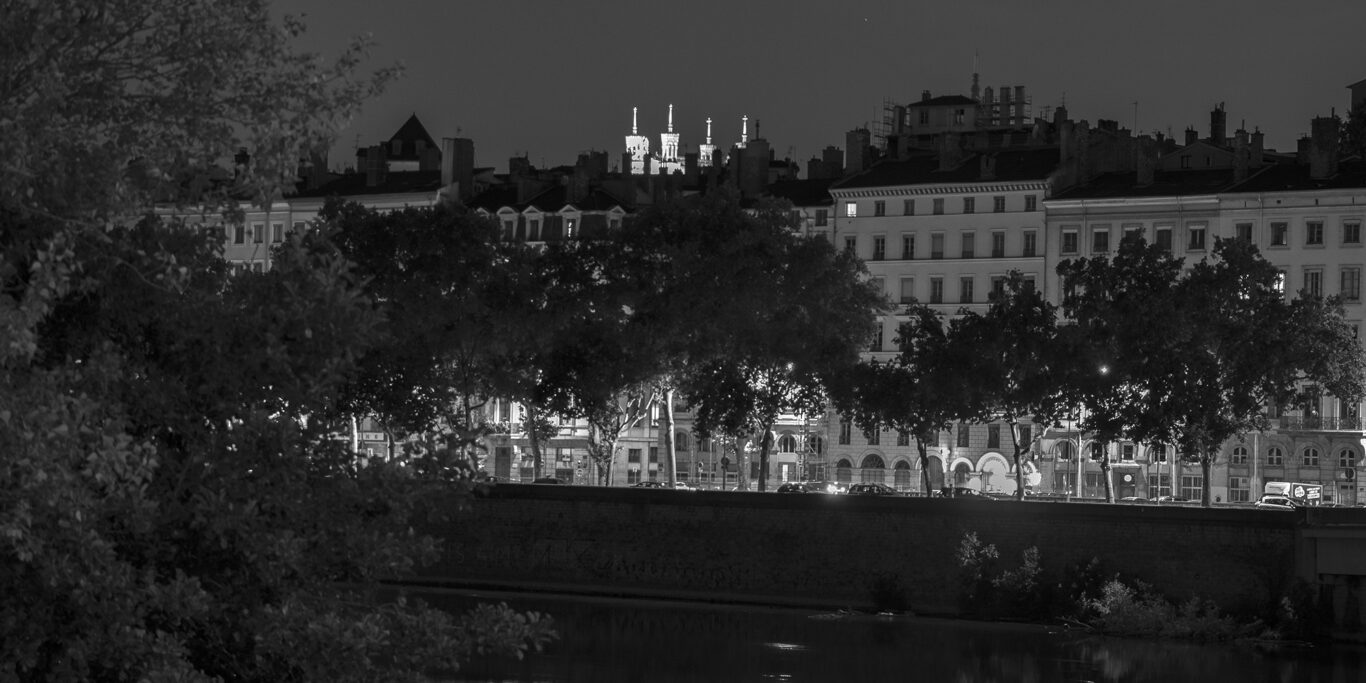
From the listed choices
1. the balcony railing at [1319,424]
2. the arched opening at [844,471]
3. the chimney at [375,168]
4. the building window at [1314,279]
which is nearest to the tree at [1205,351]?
the balcony railing at [1319,424]

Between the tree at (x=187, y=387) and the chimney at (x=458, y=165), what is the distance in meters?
92.8

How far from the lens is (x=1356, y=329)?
295 ft

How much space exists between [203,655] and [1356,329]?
7664 cm

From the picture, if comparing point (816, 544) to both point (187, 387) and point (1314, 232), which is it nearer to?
point (1314, 232)

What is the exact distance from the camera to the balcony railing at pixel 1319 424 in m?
89.7

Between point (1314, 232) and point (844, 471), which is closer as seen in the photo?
point (1314, 232)

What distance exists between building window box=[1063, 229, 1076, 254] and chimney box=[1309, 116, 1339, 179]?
33.2 feet

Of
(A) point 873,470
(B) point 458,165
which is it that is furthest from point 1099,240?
(B) point 458,165

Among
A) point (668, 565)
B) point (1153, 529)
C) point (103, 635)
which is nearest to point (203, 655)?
point (103, 635)

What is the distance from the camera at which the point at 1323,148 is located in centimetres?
9288

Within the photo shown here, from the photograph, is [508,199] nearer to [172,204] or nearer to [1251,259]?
[1251,259]

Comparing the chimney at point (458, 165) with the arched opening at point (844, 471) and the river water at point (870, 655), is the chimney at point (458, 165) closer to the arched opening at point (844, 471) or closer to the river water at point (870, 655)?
the arched opening at point (844, 471)

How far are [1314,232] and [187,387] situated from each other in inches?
3045

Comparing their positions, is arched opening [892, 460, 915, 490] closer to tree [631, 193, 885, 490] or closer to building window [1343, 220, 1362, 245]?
building window [1343, 220, 1362, 245]
